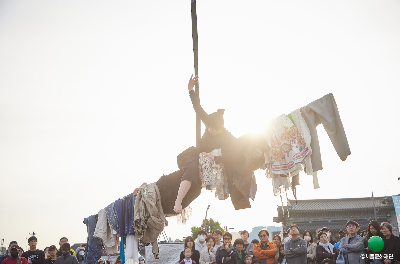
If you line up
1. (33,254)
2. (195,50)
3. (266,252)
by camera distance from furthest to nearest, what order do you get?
(33,254), (266,252), (195,50)

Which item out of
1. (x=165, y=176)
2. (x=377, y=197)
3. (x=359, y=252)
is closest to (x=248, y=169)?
(x=165, y=176)

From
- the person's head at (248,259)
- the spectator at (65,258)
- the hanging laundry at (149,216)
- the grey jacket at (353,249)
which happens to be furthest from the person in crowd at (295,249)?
the spectator at (65,258)

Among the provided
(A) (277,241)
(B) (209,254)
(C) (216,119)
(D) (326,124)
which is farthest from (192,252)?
(D) (326,124)

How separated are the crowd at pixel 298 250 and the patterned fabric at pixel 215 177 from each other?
208 centimetres

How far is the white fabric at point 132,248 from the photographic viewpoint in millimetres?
5223

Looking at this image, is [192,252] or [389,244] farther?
[192,252]

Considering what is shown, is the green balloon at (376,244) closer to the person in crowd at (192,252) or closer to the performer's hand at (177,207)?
the person in crowd at (192,252)

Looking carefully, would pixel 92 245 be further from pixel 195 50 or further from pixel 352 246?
pixel 352 246

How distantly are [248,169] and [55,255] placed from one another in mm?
5803

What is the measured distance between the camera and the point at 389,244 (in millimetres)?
5820

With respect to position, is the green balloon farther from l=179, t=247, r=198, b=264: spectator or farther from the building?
the building

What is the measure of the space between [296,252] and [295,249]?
5cm

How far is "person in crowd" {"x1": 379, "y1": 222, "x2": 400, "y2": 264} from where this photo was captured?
566 cm

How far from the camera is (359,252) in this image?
20.1 feet
